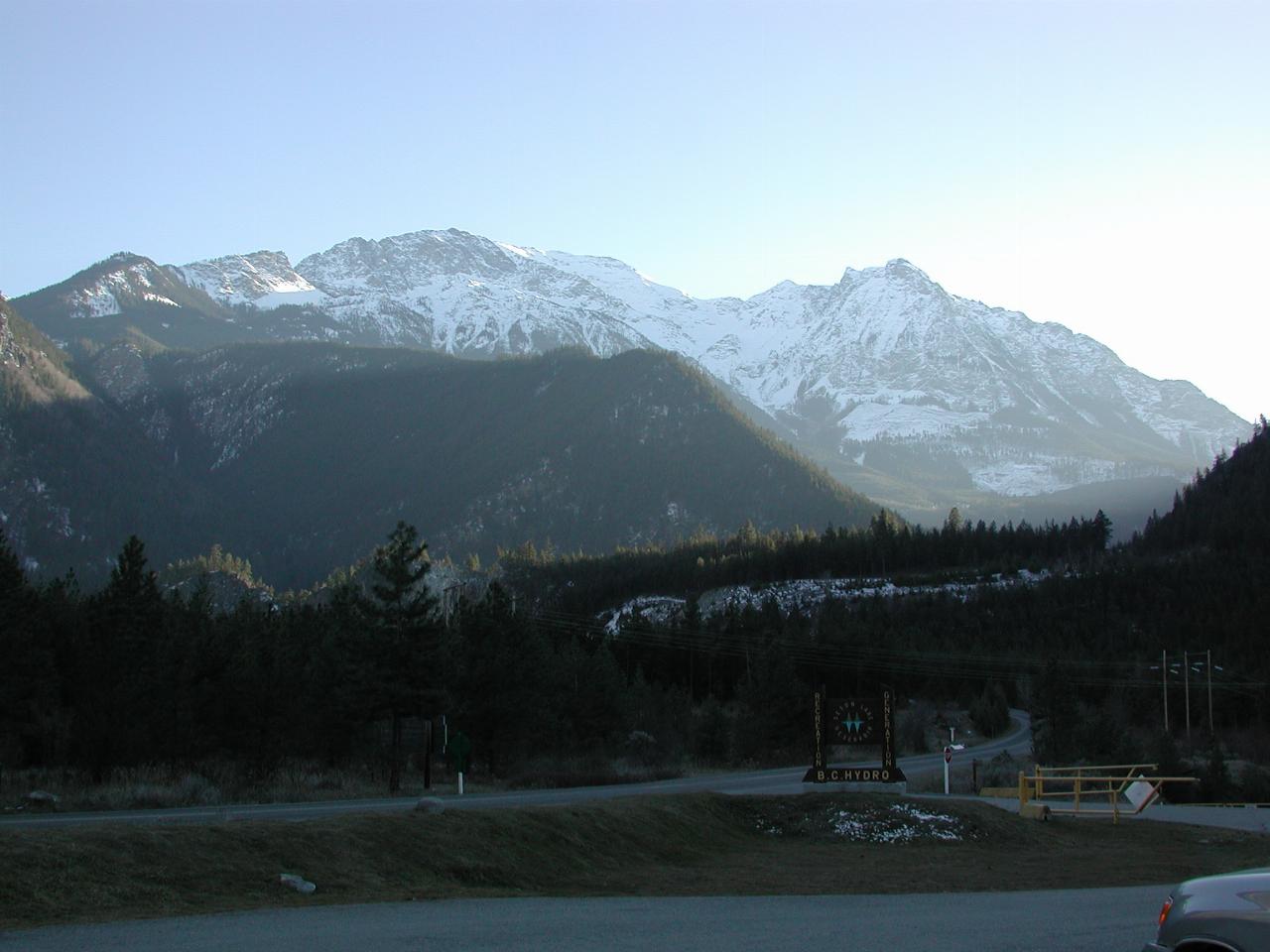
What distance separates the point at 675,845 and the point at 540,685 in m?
35.8

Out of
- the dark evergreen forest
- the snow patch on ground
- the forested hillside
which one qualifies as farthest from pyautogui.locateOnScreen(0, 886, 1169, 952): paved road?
the forested hillside

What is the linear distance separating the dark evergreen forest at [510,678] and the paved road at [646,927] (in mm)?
25438

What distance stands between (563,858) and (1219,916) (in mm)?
12438

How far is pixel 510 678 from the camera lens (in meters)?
54.9

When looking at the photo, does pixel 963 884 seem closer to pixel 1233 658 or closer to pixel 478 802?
pixel 478 802

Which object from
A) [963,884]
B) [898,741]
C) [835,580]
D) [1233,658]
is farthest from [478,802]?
[835,580]

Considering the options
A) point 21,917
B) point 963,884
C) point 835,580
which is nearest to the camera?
point 21,917

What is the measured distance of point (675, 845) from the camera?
23516mm

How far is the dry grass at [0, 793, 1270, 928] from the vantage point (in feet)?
49.5

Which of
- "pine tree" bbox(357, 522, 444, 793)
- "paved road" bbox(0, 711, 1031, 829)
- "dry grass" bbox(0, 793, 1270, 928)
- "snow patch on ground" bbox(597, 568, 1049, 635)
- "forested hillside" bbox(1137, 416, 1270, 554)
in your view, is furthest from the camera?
"forested hillside" bbox(1137, 416, 1270, 554)

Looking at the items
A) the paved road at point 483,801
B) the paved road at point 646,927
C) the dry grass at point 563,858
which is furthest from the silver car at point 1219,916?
the paved road at point 483,801

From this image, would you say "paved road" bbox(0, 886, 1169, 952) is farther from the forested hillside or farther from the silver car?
the forested hillside

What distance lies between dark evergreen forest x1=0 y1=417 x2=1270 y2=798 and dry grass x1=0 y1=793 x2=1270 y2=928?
1779cm

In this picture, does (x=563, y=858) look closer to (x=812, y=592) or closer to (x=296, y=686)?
(x=296, y=686)
